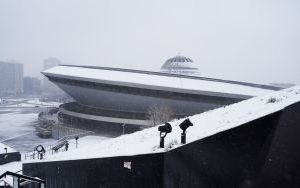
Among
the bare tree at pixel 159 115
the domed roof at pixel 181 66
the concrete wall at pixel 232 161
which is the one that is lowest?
the bare tree at pixel 159 115

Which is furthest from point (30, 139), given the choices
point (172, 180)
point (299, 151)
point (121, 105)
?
point (299, 151)

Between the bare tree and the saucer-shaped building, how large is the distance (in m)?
1.74

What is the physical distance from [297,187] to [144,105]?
44.6m

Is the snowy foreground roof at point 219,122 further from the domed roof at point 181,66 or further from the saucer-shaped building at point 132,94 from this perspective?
the domed roof at point 181,66

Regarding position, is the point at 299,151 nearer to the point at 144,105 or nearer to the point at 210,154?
the point at 210,154

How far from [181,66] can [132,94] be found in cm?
3980

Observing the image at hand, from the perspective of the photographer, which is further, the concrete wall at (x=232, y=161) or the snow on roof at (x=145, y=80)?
the snow on roof at (x=145, y=80)

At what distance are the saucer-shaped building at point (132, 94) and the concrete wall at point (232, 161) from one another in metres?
38.6

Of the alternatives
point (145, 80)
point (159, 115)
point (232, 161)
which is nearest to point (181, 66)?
point (145, 80)

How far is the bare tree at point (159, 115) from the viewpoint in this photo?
45000 millimetres

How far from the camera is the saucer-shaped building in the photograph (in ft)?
160

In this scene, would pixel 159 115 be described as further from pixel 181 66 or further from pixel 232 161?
pixel 181 66

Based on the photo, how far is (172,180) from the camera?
8938 millimetres

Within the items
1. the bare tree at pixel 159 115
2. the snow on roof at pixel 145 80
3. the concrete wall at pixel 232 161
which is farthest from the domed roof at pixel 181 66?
the concrete wall at pixel 232 161
